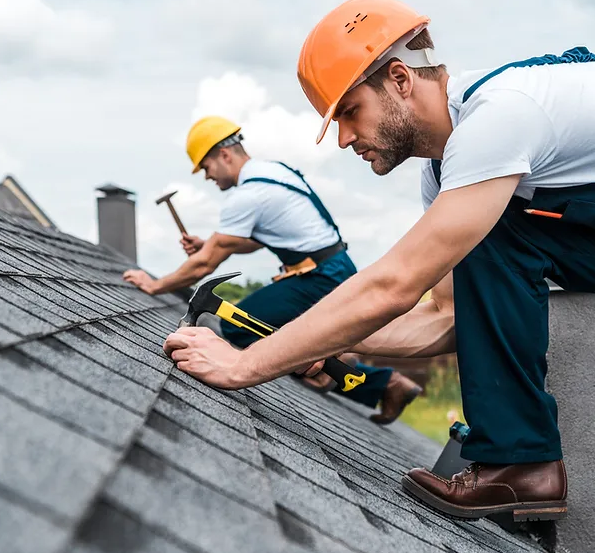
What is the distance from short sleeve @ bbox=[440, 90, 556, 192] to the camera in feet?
5.90

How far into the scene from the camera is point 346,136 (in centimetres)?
232

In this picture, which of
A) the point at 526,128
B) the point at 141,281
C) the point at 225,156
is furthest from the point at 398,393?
the point at 526,128

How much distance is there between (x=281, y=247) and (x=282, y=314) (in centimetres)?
51

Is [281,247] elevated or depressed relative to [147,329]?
elevated

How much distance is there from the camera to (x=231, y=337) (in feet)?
16.1

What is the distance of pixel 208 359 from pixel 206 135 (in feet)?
12.2

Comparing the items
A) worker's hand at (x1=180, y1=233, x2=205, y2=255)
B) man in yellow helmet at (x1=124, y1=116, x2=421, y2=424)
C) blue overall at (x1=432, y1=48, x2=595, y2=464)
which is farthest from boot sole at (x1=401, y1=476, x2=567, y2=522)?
worker's hand at (x1=180, y1=233, x2=205, y2=255)

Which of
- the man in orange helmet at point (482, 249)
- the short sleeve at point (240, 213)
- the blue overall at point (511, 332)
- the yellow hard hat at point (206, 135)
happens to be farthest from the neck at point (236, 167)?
the blue overall at point (511, 332)

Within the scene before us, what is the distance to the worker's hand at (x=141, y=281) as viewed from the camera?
4.95 meters

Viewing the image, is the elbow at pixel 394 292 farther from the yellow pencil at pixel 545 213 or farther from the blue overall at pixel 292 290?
the blue overall at pixel 292 290

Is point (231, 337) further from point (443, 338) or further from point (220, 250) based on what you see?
point (443, 338)

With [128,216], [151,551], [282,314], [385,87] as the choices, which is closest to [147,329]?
[385,87]

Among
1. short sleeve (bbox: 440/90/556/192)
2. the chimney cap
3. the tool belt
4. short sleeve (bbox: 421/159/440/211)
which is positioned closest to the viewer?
short sleeve (bbox: 440/90/556/192)

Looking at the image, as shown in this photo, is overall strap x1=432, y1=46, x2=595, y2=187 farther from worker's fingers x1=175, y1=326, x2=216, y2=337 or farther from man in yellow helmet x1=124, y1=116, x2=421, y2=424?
man in yellow helmet x1=124, y1=116, x2=421, y2=424
